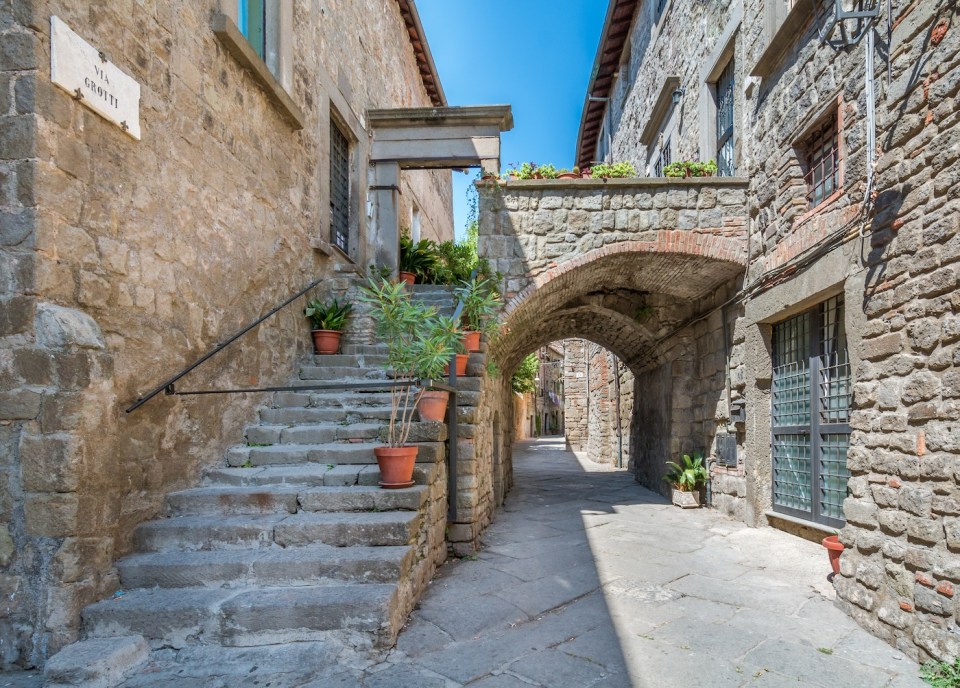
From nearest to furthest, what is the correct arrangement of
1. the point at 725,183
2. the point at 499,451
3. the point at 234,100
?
the point at 234,100
the point at 725,183
the point at 499,451

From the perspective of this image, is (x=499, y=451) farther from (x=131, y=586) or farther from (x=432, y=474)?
(x=131, y=586)

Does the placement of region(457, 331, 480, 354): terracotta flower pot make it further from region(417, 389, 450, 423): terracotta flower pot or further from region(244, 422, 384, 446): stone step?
region(244, 422, 384, 446): stone step

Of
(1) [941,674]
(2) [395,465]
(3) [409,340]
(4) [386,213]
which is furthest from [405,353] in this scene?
(4) [386,213]

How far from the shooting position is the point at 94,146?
2.96 metres

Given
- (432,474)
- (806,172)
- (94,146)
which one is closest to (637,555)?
(432,474)

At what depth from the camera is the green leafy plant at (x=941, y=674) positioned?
2395 mm

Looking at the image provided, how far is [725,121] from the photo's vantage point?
657 centimetres

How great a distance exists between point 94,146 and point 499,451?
5.31 m

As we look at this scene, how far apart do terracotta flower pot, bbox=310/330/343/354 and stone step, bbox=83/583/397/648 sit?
3260 mm

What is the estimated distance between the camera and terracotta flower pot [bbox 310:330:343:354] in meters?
5.76

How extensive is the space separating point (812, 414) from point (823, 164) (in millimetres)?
1957

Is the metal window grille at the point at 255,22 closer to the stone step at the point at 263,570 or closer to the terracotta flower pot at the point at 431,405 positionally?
the terracotta flower pot at the point at 431,405

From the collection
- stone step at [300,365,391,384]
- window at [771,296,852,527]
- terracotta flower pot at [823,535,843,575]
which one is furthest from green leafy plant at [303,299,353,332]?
terracotta flower pot at [823,535,843,575]

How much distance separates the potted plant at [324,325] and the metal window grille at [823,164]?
14.3ft
